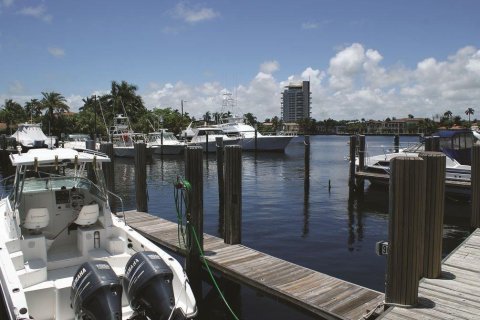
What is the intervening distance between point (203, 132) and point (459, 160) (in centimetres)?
4136

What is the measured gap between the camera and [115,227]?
7.91m

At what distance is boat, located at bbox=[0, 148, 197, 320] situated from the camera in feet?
17.4

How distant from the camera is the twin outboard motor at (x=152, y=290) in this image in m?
5.30

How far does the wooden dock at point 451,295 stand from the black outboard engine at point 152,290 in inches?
121

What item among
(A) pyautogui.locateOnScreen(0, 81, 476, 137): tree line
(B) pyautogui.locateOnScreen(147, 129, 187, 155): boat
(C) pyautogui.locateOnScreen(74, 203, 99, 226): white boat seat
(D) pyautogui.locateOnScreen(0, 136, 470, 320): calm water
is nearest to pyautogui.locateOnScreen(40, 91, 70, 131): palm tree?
(A) pyautogui.locateOnScreen(0, 81, 476, 137): tree line

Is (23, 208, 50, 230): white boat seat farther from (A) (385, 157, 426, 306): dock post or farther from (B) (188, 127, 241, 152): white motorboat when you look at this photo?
(B) (188, 127, 241, 152): white motorboat

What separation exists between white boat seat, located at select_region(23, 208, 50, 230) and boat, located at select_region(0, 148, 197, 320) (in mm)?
17

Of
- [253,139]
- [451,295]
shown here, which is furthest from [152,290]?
[253,139]

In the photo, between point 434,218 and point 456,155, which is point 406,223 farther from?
point 456,155

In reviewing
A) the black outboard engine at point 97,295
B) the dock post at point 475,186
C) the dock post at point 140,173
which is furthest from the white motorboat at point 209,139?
the black outboard engine at point 97,295

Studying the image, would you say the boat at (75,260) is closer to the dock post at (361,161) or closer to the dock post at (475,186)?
the dock post at (475,186)

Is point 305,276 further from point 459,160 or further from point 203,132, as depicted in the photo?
point 203,132

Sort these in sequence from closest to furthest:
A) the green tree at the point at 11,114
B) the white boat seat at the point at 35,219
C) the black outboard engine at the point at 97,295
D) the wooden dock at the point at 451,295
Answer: the black outboard engine at the point at 97,295
the wooden dock at the point at 451,295
the white boat seat at the point at 35,219
the green tree at the point at 11,114

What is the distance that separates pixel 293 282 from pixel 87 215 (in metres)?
4.06
